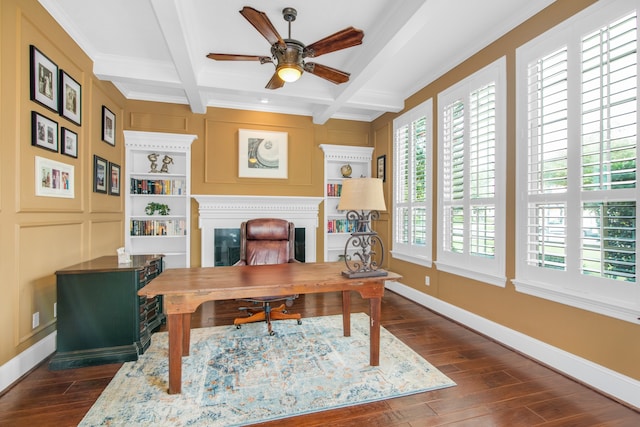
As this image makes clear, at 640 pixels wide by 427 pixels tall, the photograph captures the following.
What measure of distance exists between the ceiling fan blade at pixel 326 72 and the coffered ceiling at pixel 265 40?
1.36 feet

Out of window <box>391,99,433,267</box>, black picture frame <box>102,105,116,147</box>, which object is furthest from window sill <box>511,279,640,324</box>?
black picture frame <box>102,105,116,147</box>

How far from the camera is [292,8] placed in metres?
2.43

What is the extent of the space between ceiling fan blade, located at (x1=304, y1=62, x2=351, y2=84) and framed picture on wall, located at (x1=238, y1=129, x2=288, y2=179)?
2.11 meters

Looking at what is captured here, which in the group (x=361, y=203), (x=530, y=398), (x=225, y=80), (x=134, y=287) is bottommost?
(x=530, y=398)

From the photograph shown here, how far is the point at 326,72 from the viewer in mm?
2602

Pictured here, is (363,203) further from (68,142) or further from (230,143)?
(230,143)

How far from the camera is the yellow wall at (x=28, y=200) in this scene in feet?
6.51

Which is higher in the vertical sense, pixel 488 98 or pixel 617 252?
pixel 488 98

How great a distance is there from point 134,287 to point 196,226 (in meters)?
2.04

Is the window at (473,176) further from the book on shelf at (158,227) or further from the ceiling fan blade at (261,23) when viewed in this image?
the book on shelf at (158,227)

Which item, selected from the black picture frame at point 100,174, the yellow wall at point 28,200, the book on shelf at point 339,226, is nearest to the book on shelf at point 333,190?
the book on shelf at point 339,226

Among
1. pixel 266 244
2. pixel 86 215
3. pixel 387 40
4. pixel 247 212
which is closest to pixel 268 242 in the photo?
pixel 266 244

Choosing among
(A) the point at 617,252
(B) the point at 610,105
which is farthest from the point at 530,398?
(B) the point at 610,105

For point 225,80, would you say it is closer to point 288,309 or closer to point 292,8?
point 292,8
